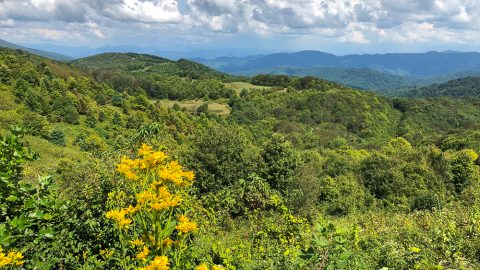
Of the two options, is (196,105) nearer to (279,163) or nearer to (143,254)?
(279,163)

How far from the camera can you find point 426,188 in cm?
2539

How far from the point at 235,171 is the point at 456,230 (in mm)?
11602

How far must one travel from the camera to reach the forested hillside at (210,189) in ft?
8.39

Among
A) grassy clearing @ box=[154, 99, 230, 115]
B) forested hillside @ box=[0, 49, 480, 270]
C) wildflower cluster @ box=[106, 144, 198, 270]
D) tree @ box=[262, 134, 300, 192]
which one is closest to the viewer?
wildflower cluster @ box=[106, 144, 198, 270]

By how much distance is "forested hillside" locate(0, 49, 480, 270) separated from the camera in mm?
2559

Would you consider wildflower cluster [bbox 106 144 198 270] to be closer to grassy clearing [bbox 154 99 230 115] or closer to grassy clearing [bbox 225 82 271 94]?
grassy clearing [bbox 154 99 230 115]

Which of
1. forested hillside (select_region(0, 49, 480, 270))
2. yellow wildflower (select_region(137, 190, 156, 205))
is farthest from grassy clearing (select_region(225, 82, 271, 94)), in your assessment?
yellow wildflower (select_region(137, 190, 156, 205))

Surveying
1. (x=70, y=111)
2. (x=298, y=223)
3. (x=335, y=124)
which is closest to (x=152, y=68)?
(x=335, y=124)

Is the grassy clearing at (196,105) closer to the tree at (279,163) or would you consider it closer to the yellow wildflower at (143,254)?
the tree at (279,163)


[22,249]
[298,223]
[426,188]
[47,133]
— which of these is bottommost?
[426,188]

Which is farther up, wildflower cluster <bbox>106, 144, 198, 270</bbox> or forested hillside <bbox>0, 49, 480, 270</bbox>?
wildflower cluster <bbox>106, 144, 198, 270</bbox>

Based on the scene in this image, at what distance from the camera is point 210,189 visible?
1681cm

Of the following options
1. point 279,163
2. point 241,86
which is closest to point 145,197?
point 279,163

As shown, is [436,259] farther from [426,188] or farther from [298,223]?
[426,188]
